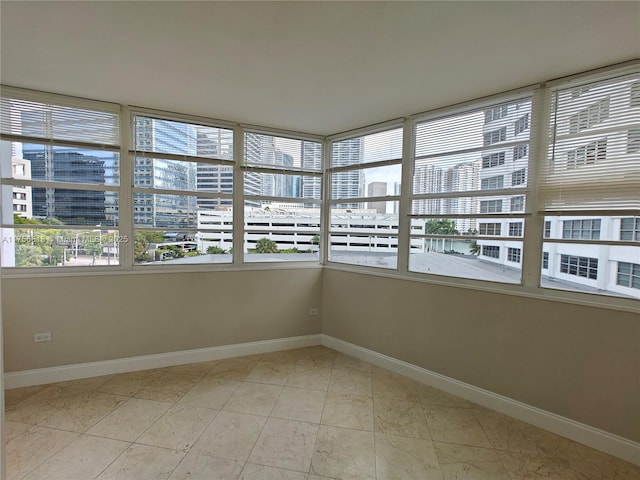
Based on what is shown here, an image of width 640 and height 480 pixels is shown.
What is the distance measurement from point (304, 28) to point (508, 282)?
247cm

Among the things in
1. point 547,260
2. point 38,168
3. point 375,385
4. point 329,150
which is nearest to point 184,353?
point 375,385

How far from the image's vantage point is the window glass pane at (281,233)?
371 cm

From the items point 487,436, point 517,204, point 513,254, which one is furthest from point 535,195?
point 487,436

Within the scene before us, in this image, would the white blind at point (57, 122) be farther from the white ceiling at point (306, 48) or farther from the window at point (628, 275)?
the window at point (628, 275)

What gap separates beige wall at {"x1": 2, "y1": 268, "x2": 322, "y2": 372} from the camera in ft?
9.40

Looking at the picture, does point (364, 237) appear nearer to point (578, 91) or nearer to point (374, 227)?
point (374, 227)

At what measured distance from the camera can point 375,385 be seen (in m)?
3.03

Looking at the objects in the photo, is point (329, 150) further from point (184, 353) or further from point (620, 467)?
point (620, 467)

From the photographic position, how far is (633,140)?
7.11ft

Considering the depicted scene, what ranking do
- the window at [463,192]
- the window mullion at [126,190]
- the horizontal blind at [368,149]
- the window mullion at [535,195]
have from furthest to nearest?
the horizontal blind at [368,149] < the window mullion at [126,190] < the window at [463,192] < the window mullion at [535,195]

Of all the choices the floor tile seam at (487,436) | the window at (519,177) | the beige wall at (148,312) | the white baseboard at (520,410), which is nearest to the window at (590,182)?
the window at (519,177)

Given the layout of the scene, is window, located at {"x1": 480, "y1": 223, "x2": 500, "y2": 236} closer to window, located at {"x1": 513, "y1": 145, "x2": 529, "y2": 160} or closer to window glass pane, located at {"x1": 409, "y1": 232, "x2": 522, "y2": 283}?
window glass pane, located at {"x1": 409, "y1": 232, "x2": 522, "y2": 283}

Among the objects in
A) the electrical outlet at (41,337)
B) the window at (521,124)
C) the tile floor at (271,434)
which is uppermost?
the window at (521,124)

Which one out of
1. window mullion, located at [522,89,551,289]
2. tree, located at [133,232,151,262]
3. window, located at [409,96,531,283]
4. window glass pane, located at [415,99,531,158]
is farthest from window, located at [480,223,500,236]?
tree, located at [133,232,151,262]
